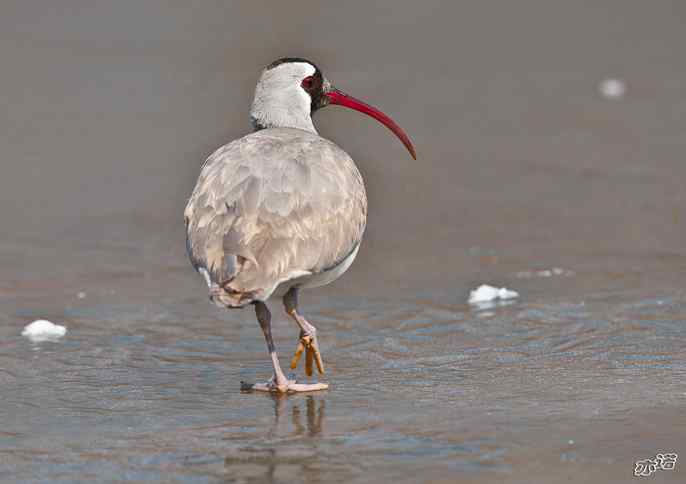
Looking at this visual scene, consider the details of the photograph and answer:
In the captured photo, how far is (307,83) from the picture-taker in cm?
863

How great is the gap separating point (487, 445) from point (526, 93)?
381 inches

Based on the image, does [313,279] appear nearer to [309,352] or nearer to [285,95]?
[309,352]

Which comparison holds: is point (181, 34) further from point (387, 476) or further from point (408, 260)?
point (387, 476)

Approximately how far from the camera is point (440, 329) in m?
8.61

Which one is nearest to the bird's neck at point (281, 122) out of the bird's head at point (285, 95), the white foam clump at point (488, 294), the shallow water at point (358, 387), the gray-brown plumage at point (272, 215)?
the bird's head at point (285, 95)

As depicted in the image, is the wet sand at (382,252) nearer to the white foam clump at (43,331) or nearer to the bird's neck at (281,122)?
the white foam clump at (43,331)

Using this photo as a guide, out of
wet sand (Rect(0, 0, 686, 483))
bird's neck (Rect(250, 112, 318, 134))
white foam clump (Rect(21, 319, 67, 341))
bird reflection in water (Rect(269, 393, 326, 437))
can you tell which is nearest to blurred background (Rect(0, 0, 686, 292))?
wet sand (Rect(0, 0, 686, 483))

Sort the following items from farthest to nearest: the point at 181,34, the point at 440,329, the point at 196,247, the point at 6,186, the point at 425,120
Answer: the point at 181,34 → the point at 425,120 → the point at 6,186 → the point at 440,329 → the point at 196,247

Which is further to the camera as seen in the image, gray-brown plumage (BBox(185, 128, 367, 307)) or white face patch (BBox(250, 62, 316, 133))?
white face patch (BBox(250, 62, 316, 133))

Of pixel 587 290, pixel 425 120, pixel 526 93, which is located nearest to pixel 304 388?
pixel 587 290

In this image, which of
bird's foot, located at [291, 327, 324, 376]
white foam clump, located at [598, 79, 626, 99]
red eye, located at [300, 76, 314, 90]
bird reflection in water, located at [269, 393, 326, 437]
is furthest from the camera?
white foam clump, located at [598, 79, 626, 99]

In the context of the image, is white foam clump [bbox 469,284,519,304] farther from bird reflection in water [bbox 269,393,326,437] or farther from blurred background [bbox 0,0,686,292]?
bird reflection in water [bbox 269,393,326,437]

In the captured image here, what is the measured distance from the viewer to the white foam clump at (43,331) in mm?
8664

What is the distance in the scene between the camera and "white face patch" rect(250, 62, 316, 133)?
8.45 meters
